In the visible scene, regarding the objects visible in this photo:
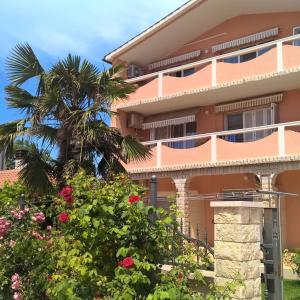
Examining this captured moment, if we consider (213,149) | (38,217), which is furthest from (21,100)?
(213,149)

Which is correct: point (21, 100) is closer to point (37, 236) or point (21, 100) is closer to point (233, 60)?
point (37, 236)

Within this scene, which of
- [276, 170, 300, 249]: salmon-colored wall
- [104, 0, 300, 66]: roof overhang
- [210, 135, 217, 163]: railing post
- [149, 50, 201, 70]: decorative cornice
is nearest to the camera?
[276, 170, 300, 249]: salmon-colored wall

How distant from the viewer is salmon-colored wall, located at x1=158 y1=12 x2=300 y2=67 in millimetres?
18531

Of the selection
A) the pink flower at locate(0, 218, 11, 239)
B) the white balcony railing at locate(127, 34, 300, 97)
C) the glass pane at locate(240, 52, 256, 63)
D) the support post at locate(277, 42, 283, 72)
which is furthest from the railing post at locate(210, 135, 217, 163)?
the pink flower at locate(0, 218, 11, 239)

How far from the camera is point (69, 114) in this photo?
12.4 meters

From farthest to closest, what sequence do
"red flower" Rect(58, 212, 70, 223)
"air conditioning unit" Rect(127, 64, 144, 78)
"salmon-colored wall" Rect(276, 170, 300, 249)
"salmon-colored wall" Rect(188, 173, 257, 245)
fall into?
"air conditioning unit" Rect(127, 64, 144, 78) < "salmon-colored wall" Rect(188, 173, 257, 245) < "salmon-colored wall" Rect(276, 170, 300, 249) < "red flower" Rect(58, 212, 70, 223)

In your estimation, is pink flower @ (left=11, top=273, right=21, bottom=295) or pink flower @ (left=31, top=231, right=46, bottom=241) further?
pink flower @ (left=31, top=231, right=46, bottom=241)

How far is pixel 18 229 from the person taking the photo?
24.2 ft

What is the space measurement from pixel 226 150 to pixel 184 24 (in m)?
6.83

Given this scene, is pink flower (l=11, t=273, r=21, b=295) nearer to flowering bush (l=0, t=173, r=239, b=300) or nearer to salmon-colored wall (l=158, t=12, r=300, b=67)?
flowering bush (l=0, t=173, r=239, b=300)

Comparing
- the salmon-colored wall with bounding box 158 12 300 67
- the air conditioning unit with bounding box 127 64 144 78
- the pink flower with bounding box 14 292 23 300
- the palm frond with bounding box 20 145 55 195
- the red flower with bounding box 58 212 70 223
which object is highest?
the salmon-colored wall with bounding box 158 12 300 67

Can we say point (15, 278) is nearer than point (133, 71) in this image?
Yes

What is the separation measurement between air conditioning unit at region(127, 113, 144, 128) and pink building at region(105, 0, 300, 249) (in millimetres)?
46

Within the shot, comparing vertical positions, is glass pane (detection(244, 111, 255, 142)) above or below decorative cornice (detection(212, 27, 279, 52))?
below
